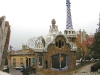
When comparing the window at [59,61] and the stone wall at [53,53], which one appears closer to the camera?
the stone wall at [53,53]

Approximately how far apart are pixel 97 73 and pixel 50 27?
872 centimetres

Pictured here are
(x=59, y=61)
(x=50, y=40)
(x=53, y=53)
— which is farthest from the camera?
(x=50, y=40)

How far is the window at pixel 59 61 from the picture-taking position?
26391 millimetres

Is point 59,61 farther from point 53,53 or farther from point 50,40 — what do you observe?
point 50,40

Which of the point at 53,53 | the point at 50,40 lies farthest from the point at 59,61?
the point at 50,40

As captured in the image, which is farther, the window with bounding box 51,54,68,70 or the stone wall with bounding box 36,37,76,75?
the window with bounding box 51,54,68,70

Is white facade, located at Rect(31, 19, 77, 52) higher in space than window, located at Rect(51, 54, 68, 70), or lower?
higher

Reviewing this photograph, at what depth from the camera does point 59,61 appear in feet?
86.9

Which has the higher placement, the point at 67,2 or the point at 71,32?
the point at 67,2

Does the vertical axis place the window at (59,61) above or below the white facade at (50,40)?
below

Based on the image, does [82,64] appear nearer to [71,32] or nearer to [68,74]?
[68,74]

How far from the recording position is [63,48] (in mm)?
26328

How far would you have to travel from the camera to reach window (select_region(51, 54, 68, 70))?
2639 cm

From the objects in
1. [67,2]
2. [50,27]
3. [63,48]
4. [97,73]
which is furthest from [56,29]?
[67,2]
